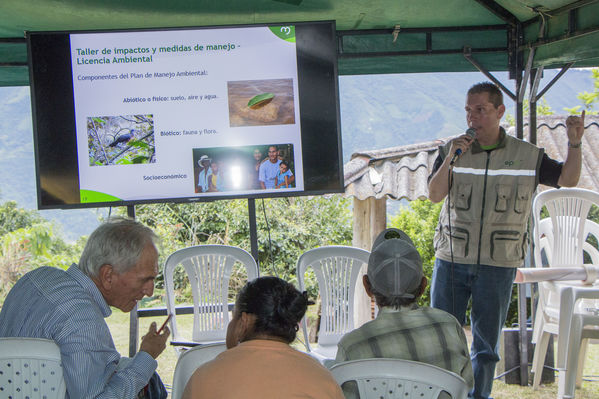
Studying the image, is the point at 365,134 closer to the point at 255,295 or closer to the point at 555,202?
the point at 555,202

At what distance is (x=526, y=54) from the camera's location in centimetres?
418

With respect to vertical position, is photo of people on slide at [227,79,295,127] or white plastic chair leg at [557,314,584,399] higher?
photo of people on slide at [227,79,295,127]

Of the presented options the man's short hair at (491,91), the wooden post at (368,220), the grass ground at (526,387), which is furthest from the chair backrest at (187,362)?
the wooden post at (368,220)

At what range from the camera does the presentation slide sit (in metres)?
3.76

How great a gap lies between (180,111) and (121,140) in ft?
Answer: 1.33

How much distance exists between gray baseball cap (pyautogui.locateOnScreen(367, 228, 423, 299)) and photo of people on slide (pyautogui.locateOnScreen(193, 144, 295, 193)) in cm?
185

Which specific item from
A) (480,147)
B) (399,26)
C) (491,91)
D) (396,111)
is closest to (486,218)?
(480,147)

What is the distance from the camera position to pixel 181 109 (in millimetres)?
3768

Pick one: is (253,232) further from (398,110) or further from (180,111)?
(398,110)

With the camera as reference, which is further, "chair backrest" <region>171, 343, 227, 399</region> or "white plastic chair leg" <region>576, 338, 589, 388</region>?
"white plastic chair leg" <region>576, 338, 589, 388</region>

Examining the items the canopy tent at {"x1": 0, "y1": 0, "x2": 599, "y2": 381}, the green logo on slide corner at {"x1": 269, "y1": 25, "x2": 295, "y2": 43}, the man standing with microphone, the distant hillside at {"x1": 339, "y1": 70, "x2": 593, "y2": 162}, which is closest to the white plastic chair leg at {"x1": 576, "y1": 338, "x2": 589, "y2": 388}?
the canopy tent at {"x1": 0, "y1": 0, "x2": 599, "y2": 381}

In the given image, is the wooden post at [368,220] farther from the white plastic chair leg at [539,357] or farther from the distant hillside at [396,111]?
the distant hillside at [396,111]

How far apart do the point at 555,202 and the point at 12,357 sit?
3736 millimetres

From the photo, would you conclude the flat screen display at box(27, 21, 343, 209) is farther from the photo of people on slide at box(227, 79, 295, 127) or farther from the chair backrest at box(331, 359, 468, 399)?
the chair backrest at box(331, 359, 468, 399)
